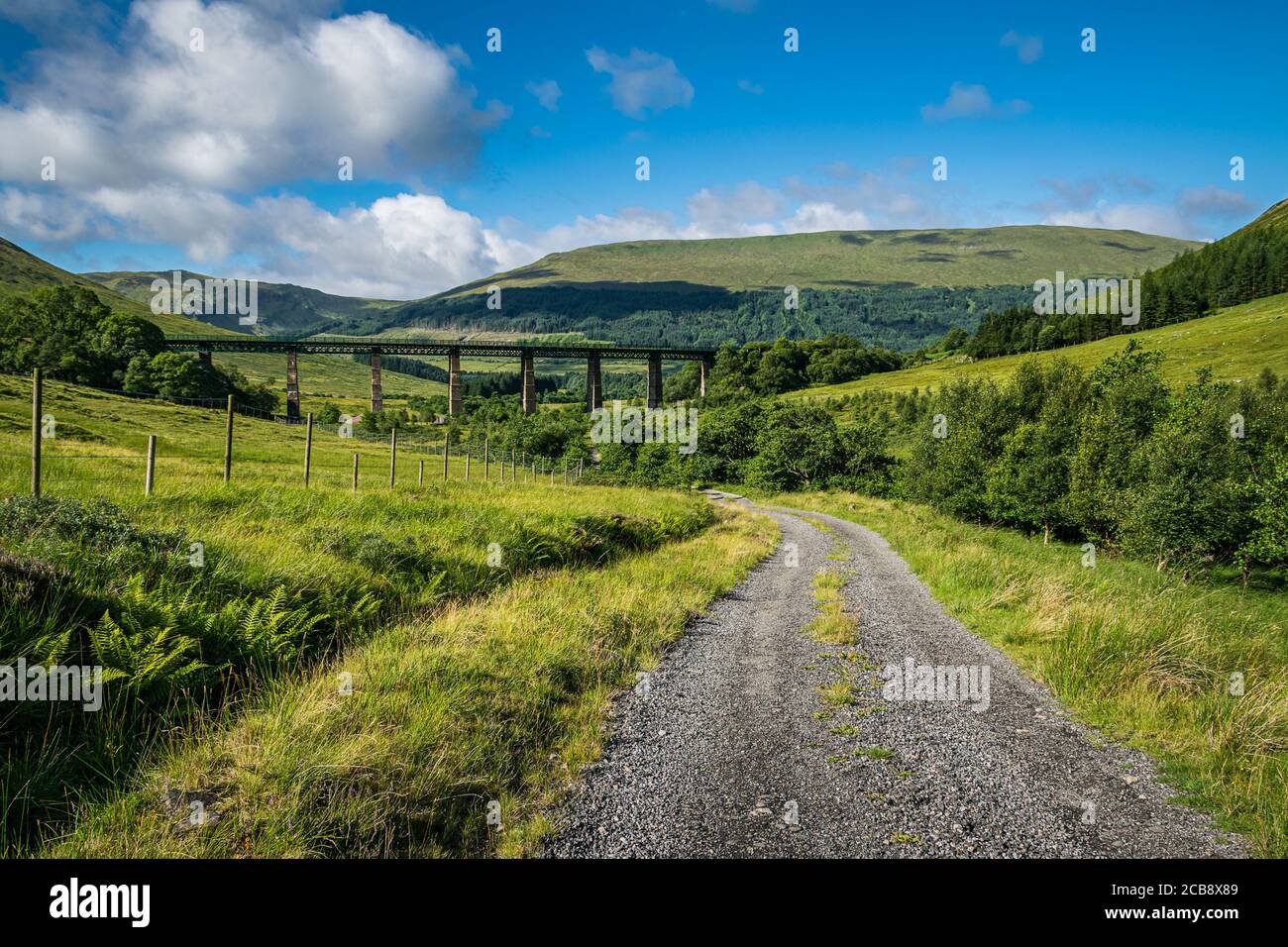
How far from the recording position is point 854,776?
6.39 meters

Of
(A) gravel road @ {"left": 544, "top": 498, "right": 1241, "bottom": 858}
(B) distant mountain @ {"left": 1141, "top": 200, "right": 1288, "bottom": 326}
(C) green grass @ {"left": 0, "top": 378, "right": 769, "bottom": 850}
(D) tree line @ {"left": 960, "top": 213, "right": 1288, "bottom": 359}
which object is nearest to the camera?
(A) gravel road @ {"left": 544, "top": 498, "right": 1241, "bottom": 858}

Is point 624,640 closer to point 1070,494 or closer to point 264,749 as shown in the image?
point 264,749

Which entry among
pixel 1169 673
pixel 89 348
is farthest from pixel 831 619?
pixel 89 348

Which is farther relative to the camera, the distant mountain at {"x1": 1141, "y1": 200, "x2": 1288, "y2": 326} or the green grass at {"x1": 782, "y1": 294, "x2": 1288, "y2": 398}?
the distant mountain at {"x1": 1141, "y1": 200, "x2": 1288, "y2": 326}

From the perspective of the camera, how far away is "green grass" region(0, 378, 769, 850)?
575 centimetres

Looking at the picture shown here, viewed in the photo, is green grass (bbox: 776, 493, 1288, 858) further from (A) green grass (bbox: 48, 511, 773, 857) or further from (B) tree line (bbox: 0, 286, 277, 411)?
(B) tree line (bbox: 0, 286, 277, 411)

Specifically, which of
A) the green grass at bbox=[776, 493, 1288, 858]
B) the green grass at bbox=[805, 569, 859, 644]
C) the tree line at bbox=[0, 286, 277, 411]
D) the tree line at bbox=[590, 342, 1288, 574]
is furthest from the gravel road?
the tree line at bbox=[0, 286, 277, 411]

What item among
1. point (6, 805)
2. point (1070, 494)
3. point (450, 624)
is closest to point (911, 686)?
point (450, 624)

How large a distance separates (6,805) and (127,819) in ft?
2.85

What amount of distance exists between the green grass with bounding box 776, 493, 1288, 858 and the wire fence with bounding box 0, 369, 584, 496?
51.0 feet

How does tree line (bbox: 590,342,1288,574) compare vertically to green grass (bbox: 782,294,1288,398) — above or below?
below

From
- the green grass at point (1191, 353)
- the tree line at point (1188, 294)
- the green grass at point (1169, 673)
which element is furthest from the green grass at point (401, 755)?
the tree line at point (1188, 294)

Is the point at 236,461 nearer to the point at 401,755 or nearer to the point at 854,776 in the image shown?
the point at 401,755

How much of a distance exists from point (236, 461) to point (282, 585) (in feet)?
124
